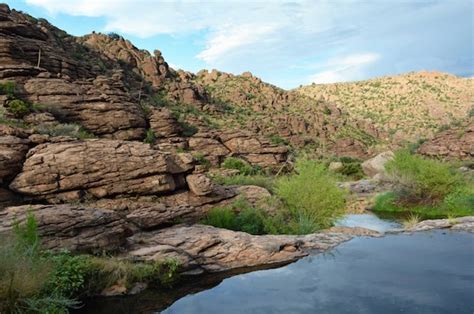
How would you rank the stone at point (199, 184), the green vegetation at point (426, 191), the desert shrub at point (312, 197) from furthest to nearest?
the green vegetation at point (426, 191), the desert shrub at point (312, 197), the stone at point (199, 184)

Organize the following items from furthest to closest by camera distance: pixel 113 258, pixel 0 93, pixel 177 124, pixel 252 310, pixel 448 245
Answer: pixel 177 124 < pixel 0 93 < pixel 448 245 < pixel 113 258 < pixel 252 310

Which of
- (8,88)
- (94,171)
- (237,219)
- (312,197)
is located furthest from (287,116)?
(94,171)

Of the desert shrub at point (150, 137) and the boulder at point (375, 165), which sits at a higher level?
the desert shrub at point (150, 137)

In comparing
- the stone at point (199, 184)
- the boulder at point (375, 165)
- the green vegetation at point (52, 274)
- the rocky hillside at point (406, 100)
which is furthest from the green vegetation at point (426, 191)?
the rocky hillside at point (406, 100)

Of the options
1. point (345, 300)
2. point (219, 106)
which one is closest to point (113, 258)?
point (345, 300)

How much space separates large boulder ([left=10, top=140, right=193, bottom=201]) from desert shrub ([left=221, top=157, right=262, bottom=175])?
19.7 metres

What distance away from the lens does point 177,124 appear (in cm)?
4169

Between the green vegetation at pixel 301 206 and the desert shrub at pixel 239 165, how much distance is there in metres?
15.5

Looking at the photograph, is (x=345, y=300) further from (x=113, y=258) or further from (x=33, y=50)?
(x=33, y=50)

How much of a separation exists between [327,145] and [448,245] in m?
53.8

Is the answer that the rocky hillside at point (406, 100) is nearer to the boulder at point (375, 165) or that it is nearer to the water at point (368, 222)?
the boulder at point (375, 165)

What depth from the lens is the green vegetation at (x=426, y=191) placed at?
94.1 feet

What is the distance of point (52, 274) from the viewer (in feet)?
30.8

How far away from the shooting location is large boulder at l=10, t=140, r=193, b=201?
586 inches
